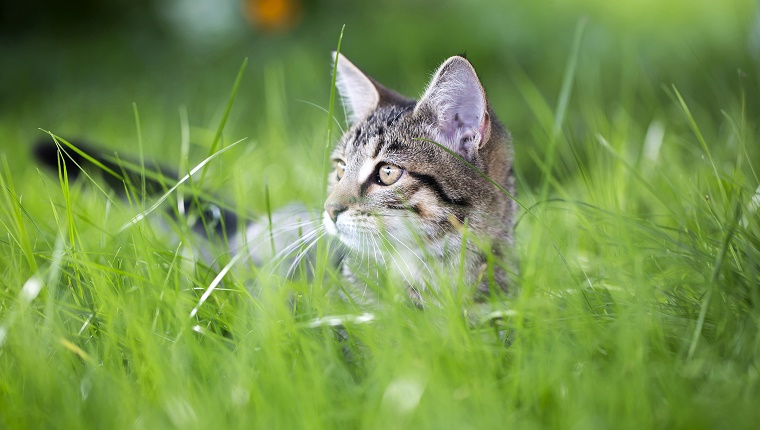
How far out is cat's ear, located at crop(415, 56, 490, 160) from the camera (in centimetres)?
158

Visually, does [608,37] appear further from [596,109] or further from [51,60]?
[51,60]

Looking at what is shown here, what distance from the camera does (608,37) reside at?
4.43 metres

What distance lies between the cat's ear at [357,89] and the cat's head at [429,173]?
15 centimetres

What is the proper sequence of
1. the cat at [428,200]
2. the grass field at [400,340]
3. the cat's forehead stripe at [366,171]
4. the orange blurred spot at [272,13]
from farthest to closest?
the orange blurred spot at [272,13] → the cat's forehead stripe at [366,171] → the cat at [428,200] → the grass field at [400,340]

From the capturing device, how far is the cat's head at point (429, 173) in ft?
5.19

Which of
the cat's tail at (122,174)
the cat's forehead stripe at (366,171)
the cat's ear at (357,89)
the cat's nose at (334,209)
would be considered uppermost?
the cat's ear at (357,89)

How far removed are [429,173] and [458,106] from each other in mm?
201

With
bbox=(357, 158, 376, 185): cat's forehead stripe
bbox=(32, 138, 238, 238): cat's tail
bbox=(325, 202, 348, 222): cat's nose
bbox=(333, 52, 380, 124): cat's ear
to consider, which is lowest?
bbox=(32, 138, 238, 238): cat's tail

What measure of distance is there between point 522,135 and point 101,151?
2.09 metres

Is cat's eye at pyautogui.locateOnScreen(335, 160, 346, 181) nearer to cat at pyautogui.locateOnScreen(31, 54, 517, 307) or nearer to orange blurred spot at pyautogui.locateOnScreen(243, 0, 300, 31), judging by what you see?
cat at pyautogui.locateOnScreen(31, 54, 517, 307)

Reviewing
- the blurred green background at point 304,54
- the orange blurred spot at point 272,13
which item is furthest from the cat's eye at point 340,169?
the orange blurred spot at point 272,13

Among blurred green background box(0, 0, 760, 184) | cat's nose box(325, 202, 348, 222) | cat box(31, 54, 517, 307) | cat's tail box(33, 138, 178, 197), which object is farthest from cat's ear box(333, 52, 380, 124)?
blurred green background box(0, 0, 760, 184)

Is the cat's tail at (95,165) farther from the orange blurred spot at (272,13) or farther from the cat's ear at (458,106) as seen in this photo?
the orange blurred spot at (272,13)

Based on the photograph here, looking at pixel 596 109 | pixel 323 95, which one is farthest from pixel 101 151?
→ pixel 596 109
